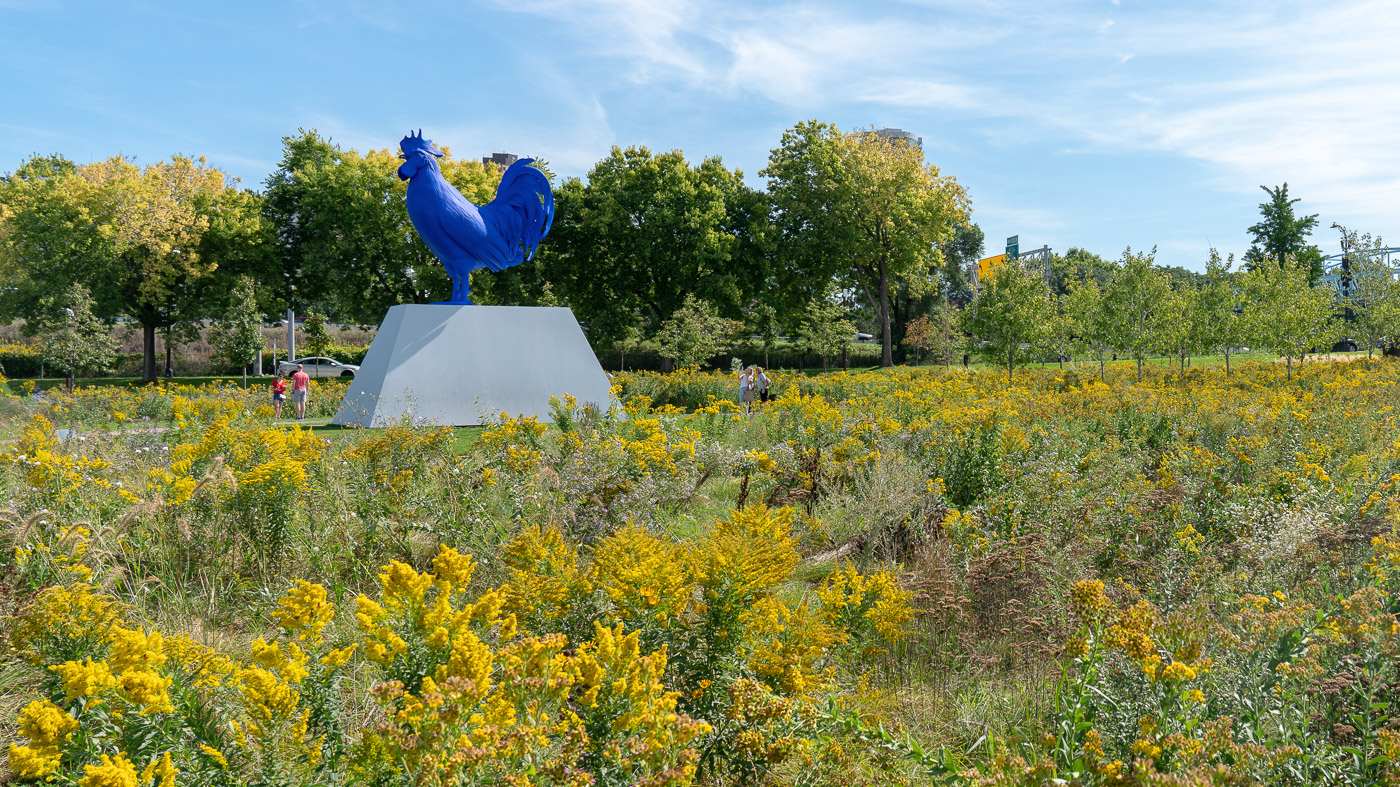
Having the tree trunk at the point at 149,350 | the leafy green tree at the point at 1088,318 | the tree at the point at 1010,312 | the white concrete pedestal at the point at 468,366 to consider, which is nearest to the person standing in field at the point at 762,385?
the white concrete pedestal at the point at 468,366

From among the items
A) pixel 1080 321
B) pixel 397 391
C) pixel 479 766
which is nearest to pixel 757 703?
pixel 479 766

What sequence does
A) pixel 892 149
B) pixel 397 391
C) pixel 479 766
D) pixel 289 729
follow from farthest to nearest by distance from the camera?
pixel 892 149, pixel 397 391, pixel 289 729, pixel 479 766

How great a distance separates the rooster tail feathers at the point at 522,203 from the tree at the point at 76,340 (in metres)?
15.9

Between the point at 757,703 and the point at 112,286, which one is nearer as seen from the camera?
the point at 757,703

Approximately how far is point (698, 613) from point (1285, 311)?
835 inches

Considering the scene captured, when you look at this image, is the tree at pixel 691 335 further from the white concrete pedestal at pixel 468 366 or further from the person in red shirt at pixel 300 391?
the person in red shirt at pixel 300 391

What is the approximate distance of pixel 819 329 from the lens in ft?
101

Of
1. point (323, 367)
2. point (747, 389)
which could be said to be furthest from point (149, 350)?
point (747, 389)

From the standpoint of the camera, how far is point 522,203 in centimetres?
1379

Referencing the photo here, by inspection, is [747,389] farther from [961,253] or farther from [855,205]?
[961,253]

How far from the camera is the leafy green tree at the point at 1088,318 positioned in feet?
68.6

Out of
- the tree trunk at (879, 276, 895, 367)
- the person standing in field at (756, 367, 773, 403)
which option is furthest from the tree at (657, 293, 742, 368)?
the tree trunk at (879, 276, 895, 367)

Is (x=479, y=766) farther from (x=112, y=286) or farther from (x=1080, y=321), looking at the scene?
(x=112, y=286)

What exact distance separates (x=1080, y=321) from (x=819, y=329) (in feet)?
33.2
